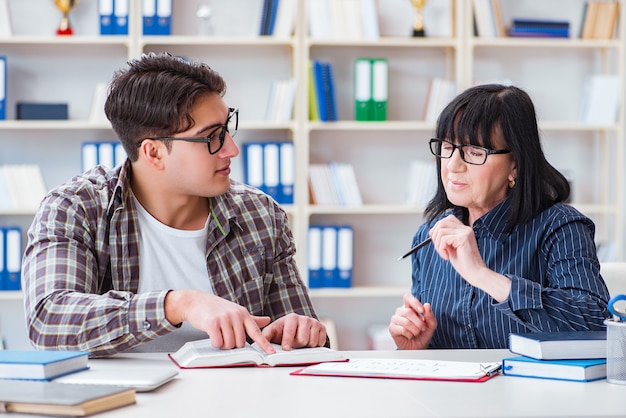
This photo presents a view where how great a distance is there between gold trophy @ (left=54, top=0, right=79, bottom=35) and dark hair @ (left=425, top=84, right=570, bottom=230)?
246 cm

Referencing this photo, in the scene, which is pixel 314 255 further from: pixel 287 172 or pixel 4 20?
pixel 4 20

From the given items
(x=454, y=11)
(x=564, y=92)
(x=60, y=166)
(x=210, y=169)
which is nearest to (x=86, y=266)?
(x=210, y=169)

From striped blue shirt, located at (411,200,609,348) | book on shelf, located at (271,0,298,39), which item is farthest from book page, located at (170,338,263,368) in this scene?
book on shelf, located at (271,0,298,39)

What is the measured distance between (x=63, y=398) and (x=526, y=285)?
38.5 inches

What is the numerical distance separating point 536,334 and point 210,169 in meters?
0.86

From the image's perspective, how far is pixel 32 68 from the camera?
4.11 m

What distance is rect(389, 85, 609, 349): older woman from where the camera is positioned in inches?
74.4

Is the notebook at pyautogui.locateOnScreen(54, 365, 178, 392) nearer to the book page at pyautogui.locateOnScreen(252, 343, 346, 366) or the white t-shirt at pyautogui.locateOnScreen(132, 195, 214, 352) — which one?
the book page at pyautogui.locateOnScreen(252, 343, 346, 366)

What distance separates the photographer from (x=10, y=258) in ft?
12.8

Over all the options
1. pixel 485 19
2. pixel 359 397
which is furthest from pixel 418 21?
pixel 359 397

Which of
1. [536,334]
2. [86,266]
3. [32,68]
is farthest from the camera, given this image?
[32,68]

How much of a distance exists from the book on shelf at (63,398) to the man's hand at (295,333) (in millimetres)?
453

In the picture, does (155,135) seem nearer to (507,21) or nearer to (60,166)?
(60,166)

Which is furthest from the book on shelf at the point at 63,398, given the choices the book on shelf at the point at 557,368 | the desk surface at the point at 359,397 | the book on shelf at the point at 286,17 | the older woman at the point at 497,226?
the book on shelf at the point at 286,17
